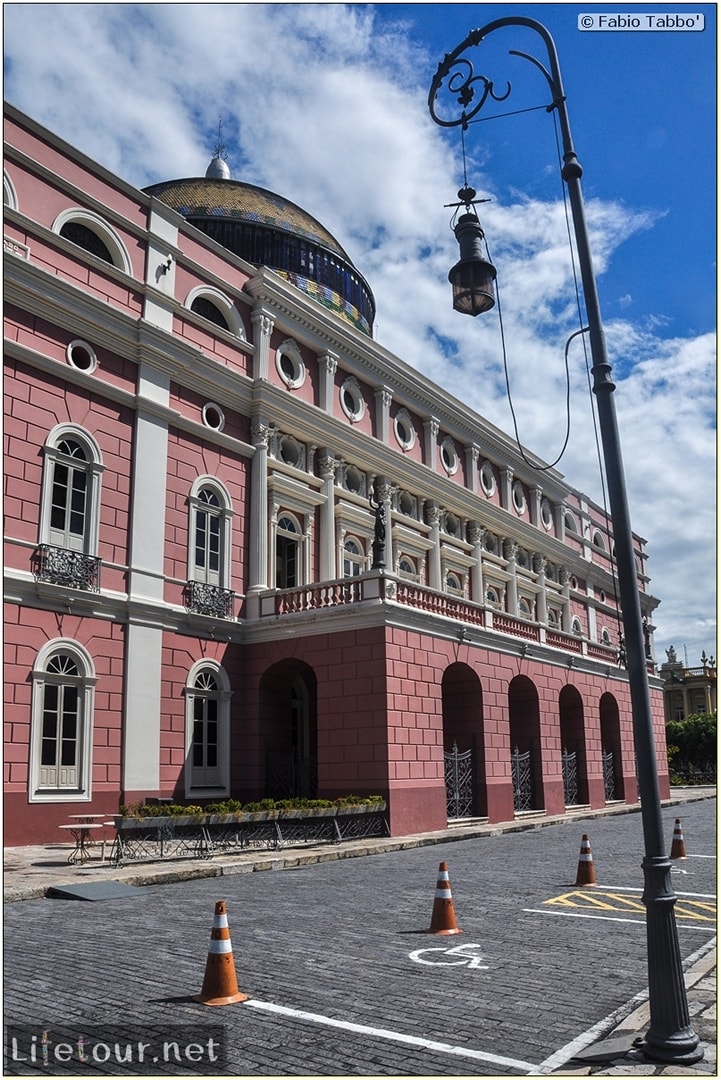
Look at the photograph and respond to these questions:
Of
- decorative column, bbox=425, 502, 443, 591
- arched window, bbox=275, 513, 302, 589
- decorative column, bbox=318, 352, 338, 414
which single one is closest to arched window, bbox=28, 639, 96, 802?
arched window, bbox=275, 513, 302, 589

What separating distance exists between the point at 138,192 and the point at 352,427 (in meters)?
9.18

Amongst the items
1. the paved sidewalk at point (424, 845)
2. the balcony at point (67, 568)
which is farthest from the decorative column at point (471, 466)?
the balcony at point (67, 568)

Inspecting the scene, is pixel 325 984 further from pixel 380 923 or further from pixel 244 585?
pixel 244 585

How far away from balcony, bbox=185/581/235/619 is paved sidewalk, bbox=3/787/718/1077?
266 inches

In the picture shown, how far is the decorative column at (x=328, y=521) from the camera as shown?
26812 millimetres

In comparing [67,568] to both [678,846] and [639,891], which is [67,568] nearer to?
[639,891]

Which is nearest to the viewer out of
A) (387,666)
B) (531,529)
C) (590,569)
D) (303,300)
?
(387,666)

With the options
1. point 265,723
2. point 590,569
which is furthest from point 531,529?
point 265,723

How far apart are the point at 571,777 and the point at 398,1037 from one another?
27020mm

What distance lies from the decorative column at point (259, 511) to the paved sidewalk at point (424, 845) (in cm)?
799

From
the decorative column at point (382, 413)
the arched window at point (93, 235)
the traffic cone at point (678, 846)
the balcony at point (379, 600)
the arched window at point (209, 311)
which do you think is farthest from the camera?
the decorative column at point (382, 413)

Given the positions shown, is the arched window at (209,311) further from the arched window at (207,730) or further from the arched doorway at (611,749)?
the arched doorway at (611,749)

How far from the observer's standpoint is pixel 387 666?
67.8 ft

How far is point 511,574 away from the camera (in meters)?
38.0
